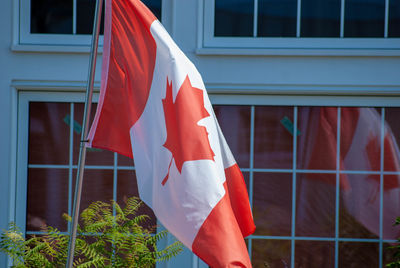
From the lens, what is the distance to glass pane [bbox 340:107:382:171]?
392 cm

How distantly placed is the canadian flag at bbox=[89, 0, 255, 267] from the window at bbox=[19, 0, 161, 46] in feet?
6.19

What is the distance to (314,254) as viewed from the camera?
3969 mm

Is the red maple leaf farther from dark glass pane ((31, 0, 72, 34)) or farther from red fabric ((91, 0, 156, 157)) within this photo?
dark glass pane ((31, 0, 72, 34))

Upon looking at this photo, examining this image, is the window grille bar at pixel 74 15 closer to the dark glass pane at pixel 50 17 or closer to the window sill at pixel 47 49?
the dark glass pane at pixel 50 17

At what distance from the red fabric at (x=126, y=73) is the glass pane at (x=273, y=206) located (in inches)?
79.4

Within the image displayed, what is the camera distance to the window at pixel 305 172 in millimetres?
3920

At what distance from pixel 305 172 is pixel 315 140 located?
0.92 feet

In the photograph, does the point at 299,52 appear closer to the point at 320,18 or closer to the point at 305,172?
the point at 320,18

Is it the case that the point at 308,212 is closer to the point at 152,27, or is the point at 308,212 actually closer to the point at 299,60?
the point at 299,60

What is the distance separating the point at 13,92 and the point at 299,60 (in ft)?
7.66

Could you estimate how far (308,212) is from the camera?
396 centimetres

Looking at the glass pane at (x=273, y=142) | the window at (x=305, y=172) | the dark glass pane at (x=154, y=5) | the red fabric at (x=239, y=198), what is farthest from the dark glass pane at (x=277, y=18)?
the red fabric at (x=239, y=198)

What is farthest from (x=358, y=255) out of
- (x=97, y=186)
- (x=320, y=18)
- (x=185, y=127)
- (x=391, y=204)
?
(x=185, y=127)

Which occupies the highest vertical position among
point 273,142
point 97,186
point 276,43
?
point 276,43
